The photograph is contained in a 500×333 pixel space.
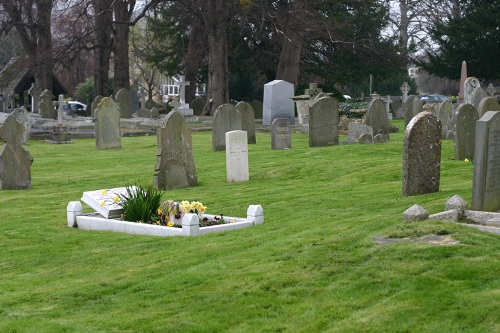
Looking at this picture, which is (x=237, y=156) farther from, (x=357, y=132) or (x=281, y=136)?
(x=357, y=132)

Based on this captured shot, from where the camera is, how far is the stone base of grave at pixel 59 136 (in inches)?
1358

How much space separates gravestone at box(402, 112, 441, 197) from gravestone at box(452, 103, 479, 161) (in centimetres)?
426

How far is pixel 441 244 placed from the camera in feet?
30.6

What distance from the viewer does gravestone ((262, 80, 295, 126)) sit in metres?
34.7

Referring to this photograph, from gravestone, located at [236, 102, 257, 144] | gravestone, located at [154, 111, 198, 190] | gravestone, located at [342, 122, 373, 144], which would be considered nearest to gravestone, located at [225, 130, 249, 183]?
gravestone, located at [154, 111, 198, 190]

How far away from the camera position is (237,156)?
1908 centimetres

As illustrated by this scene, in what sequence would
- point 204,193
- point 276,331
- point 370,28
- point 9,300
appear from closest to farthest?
point 276,331 < point 9,300 < point 204,193 < point 370,28

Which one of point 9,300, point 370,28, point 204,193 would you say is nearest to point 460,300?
point 9,300

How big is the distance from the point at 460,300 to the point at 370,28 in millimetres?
47494

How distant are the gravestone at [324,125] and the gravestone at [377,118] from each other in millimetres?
1890

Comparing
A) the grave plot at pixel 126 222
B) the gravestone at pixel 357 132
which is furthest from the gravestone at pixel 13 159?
the gravestone at pixel 357 132

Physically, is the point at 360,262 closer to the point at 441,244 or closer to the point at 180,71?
the point at 441,244

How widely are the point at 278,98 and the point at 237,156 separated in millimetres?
16049

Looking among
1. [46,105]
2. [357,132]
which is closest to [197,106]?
[46,105]
